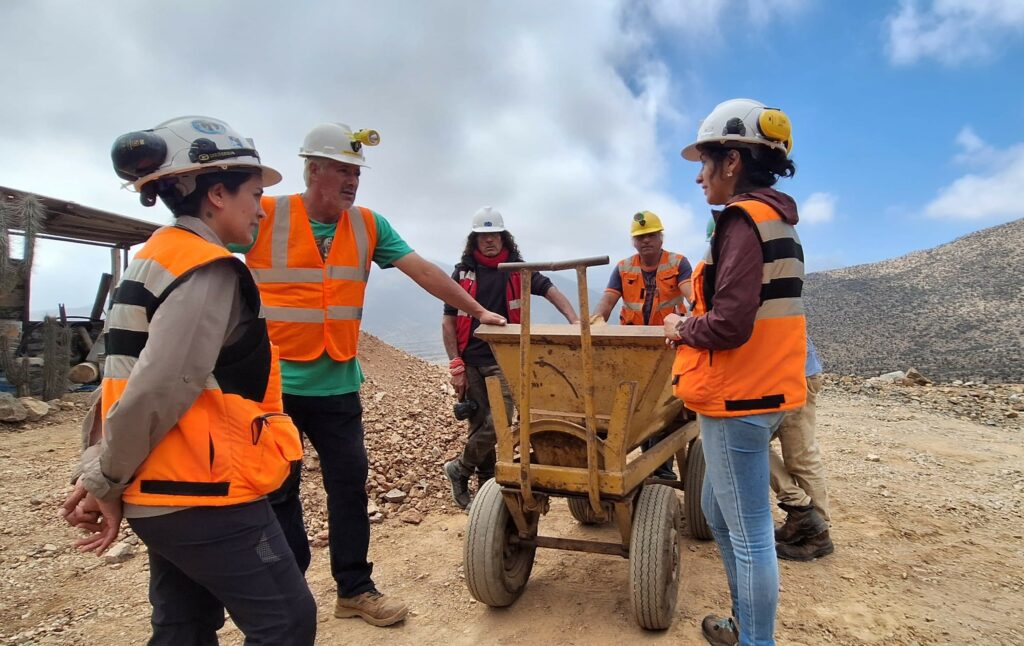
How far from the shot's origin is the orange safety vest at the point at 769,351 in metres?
2.21

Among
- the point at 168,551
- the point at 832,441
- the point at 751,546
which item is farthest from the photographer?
the point at 832,441

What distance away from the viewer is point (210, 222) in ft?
5.96

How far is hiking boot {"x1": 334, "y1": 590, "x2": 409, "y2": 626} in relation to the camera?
3.14m

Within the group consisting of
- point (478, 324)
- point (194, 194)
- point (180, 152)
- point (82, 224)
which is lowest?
point (478, 324)

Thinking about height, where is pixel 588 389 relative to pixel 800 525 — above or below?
Result: above

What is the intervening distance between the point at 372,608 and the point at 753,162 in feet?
8.92

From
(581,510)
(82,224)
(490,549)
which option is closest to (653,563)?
(490,549)

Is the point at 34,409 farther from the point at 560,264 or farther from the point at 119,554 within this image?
the point at 560,264

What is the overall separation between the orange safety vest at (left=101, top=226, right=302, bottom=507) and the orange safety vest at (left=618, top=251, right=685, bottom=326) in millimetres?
3866

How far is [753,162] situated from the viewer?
7.79 ft

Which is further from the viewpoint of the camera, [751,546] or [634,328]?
[634,328]

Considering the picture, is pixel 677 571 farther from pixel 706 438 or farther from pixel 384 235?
pixel 384 235

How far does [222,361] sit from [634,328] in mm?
1926

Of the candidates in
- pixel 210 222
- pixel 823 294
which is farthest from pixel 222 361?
pixel 823 294
